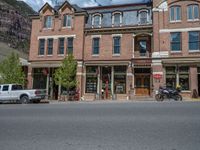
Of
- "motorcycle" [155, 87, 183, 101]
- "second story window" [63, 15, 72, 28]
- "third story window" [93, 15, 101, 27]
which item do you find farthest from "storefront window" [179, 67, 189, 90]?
"second story window" [63, 15, 72, 28]

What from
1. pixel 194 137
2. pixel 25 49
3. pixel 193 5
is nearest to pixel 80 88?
pixel 193 5

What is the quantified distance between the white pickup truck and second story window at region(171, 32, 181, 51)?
15.0 m

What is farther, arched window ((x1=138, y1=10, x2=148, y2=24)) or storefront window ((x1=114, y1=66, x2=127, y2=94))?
arched window ((x1=138, y1=10, x2=148, y2=24))

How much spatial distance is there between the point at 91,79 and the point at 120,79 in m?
3.58

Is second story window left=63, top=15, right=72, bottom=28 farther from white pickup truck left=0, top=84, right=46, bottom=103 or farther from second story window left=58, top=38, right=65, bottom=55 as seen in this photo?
white pickup truck left=0, top=84, right=46, bottom=103

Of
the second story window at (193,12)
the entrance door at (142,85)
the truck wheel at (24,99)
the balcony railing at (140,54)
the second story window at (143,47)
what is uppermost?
the second story window at (193,12)

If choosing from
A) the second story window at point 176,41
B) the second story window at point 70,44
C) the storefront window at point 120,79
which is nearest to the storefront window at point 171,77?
the second story window at point 176,41

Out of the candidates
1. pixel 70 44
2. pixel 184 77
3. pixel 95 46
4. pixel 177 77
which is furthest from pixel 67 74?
pixel 184 77

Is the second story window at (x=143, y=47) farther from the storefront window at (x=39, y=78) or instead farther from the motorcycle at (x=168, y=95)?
the storefront window at (x=39, y=78)

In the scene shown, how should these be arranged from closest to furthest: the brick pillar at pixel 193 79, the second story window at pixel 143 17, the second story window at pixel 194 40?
the brick pillar at pixel 193 79 → the second story window at pixel 194 40 → the second story window at pixel 143 17

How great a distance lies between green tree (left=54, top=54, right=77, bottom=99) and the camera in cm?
2897

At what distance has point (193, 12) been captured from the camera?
28219 mm

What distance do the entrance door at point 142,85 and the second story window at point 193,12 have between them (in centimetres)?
800

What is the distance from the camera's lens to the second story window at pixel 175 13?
28.7 m
